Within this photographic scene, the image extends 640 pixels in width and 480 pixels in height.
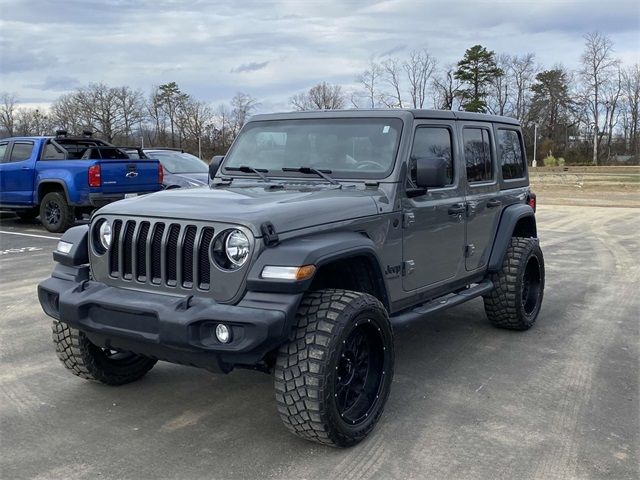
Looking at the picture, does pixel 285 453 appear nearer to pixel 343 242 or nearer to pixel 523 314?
pixel 343 242

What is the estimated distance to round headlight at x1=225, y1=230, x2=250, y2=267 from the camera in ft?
10.8

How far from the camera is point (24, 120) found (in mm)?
64625

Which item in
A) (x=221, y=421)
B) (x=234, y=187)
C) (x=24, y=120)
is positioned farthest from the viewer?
(x=24, y=120)

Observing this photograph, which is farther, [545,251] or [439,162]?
[545,251]

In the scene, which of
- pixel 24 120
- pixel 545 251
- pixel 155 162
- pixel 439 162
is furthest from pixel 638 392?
pixel 24 120

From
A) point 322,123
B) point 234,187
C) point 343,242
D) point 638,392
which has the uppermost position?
point 322,123

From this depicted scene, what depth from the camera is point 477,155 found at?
17.9 ft

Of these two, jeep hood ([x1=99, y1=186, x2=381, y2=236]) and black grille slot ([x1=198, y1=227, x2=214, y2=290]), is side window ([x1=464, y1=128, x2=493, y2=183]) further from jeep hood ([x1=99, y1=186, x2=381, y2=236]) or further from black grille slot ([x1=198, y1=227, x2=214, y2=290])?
black grille slot ([x1=198, y1=227, x2=214, y2=290])

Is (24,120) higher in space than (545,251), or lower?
higher

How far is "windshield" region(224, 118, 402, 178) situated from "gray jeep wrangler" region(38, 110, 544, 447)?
11mm

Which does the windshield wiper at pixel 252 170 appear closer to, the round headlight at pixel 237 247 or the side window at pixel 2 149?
the round headlight at pixel 237 247

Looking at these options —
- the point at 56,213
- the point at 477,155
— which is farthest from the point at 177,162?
the point at 477,155

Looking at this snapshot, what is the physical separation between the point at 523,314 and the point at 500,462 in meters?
2.59

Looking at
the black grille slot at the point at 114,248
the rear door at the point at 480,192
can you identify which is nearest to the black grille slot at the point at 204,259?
Answer: the black grille slot at the point at 114,248
